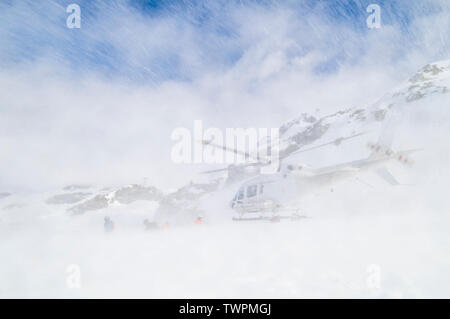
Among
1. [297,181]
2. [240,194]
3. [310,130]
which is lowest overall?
[240,194]

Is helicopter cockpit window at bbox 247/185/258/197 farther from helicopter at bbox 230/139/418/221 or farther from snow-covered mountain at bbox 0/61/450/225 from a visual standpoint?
snow-covered mountain at bbox 0/61/450/225

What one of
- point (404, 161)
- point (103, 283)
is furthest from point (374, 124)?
point (103, 283)

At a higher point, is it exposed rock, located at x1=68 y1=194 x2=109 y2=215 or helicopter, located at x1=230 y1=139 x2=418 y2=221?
helicopter, located at x1=230 y1=139 x2=418 y2=221

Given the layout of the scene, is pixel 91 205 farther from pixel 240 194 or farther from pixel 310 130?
pixel 240 194

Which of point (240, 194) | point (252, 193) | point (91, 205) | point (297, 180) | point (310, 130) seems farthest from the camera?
point (91, 205)

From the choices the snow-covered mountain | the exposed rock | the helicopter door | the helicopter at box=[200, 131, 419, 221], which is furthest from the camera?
the exposed rock

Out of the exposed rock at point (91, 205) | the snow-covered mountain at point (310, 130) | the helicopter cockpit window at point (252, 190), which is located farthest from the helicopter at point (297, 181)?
the exposed rock at point (91, 205)

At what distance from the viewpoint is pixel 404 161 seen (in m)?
11.1

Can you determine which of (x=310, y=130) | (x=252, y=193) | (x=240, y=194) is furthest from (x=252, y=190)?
(x=310, y=130)

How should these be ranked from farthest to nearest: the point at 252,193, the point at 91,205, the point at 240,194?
the point at 91,205 → the point at 240,194 → the point at 252,193

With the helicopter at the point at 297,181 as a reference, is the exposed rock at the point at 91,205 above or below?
below

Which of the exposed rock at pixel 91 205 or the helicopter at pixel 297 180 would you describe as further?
the exposed rock at pixel 91 205

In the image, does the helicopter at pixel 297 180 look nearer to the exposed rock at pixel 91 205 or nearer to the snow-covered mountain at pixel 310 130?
the snow-covered mountain at pixel 310 130

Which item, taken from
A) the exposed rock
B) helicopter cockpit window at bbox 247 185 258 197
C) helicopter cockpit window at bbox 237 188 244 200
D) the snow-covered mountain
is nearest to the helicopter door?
helicopter cockpit window at bbox 247 185 258 197
